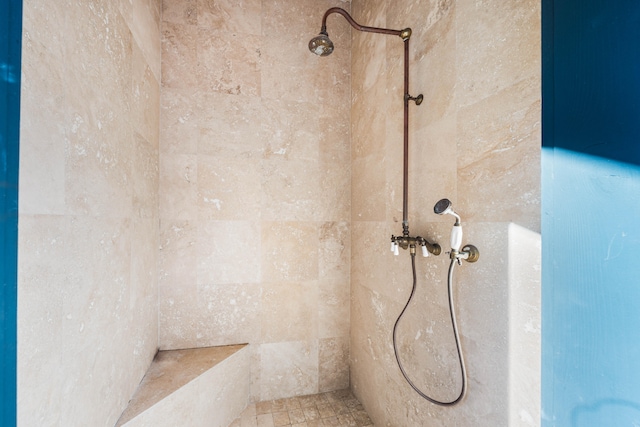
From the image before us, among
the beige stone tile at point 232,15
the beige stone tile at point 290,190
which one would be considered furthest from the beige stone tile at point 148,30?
the beige stone tile at point 290,190

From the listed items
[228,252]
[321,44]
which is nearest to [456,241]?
[321,44]

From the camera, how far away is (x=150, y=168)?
1.58 meters

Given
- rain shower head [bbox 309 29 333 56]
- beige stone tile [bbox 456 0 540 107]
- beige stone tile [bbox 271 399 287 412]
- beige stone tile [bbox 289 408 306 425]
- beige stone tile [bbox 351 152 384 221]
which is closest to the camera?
beige stone tile [bbox 456 0 540 107]

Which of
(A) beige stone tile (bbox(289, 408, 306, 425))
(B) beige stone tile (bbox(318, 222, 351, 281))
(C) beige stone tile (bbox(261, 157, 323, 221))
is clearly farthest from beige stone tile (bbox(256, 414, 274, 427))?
(C) beige stone tile (bbox(261, 157, 323, 221))

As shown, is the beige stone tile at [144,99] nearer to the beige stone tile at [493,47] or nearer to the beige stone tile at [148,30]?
the beige stone tile at [148,30]

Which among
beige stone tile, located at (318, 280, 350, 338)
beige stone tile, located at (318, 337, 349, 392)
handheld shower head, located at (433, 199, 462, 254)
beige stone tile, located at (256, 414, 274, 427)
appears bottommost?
beige stone tile, located at (256, 414, 274, 427)

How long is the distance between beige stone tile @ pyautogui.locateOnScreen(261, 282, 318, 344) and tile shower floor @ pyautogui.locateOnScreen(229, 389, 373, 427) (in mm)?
390

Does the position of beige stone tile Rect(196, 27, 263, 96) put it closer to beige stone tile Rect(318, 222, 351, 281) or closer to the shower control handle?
beige stone tile Rect(318, 222, 351, 281)

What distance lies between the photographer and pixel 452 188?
1092mm

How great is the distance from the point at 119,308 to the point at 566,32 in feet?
5.55

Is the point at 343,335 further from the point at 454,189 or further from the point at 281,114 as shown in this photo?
the point at 281,114

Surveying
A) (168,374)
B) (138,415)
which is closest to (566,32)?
(138,415)

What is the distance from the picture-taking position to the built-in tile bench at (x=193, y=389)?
129 cm

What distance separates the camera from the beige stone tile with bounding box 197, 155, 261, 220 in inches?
71.2
